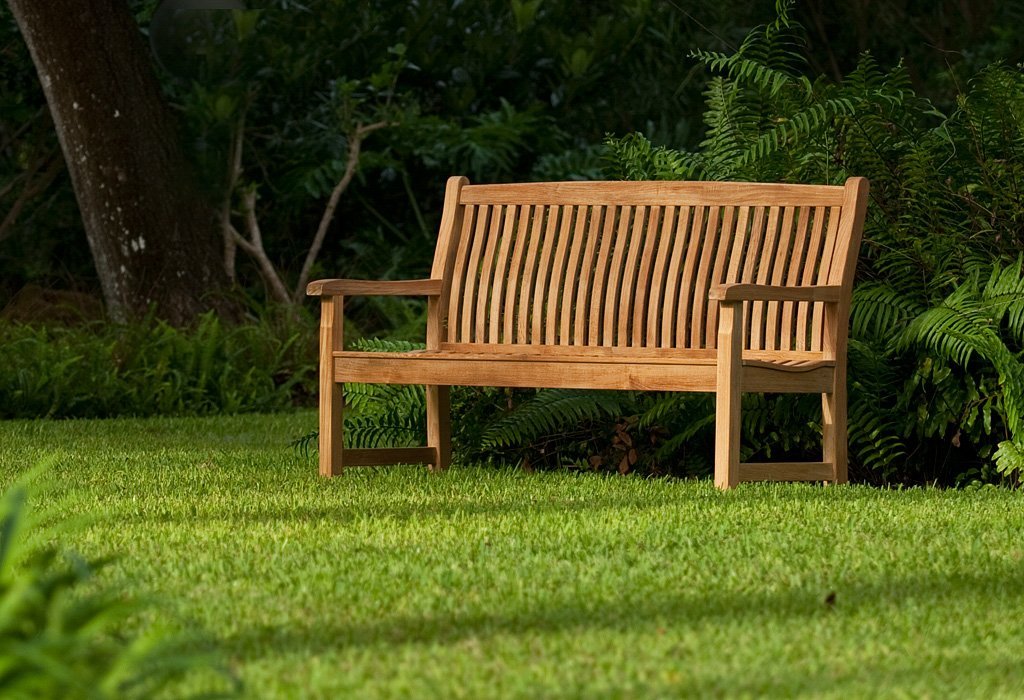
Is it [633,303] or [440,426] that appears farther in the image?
[440,426]

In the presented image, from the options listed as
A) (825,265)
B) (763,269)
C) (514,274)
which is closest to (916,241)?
(825,265)

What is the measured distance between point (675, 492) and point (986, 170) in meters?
1.86

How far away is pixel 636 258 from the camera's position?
20.4ft

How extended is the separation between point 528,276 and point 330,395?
93 cm

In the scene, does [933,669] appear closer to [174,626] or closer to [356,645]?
[356,645]

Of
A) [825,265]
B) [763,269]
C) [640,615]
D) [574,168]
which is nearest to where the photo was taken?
[640,615]

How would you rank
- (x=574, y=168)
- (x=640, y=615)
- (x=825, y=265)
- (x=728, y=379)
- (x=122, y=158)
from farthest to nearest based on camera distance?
(x=574, y=168) → (x=122, y=158) → (x=825, y=265) → (x=728, y=379) → (x=640, y=615)

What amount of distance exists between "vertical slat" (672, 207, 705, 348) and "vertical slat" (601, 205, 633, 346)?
25 cm

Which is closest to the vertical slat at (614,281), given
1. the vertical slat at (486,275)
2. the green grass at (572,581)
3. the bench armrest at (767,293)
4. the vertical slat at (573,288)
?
the vertical slat at (573,288)

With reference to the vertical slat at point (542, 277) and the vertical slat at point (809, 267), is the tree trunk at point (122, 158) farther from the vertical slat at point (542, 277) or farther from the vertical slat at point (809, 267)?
the vertical slat at point (809, 267)

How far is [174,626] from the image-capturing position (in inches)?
124

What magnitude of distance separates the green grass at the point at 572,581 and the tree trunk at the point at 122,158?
468 centimetres

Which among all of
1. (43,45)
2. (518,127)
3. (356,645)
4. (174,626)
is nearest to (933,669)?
(356,645)

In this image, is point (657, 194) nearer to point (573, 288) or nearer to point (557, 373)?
point (573, 288)
